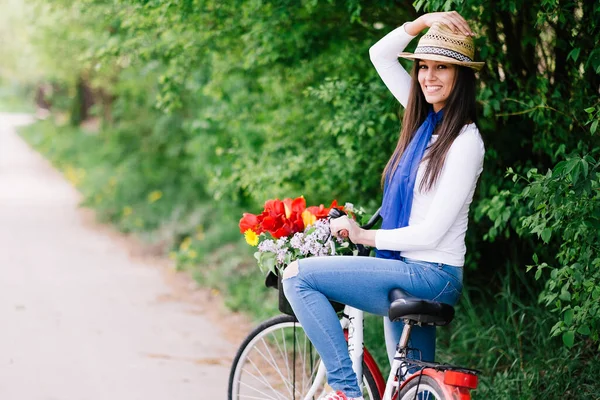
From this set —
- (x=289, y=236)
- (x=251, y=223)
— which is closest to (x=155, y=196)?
(x=251, y=223)

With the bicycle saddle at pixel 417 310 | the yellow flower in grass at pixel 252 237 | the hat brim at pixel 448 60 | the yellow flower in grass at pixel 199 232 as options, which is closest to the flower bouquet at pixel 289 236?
the yellow flower in grass at pixel 252 237

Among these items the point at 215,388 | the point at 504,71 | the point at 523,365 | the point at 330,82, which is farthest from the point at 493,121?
the point at 215,388

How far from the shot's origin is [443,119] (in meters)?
3.25

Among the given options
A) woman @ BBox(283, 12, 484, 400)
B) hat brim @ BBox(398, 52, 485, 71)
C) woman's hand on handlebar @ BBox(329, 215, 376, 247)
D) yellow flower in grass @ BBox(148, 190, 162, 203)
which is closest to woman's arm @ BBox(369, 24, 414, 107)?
woman @ BBox(283, 12, 484, 400)

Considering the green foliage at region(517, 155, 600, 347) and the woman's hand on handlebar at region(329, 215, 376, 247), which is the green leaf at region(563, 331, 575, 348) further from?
the woman's hand on handlebar at region(329, 215, 376, 247)

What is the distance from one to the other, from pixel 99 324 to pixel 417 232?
447 cm

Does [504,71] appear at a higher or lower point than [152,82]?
higher

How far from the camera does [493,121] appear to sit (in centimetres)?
523

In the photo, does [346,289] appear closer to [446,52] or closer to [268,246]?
[268,246]

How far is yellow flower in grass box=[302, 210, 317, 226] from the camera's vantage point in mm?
3598

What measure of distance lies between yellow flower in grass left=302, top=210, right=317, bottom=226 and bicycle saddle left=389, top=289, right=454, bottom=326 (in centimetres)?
59

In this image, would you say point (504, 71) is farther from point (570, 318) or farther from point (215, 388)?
point (215, 388)

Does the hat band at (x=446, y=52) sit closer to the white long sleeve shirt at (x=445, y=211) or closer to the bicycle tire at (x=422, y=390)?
the white long sleeve shirt at (x=445, y=211)

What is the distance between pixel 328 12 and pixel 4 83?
62302mm
